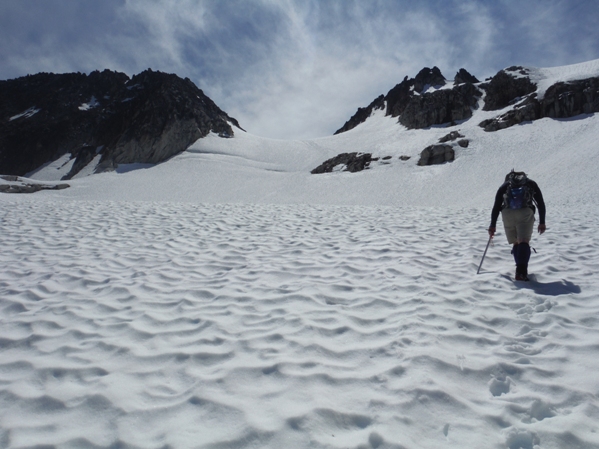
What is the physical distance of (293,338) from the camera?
3434 mm

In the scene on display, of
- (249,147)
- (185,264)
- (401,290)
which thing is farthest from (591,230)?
(249,147)

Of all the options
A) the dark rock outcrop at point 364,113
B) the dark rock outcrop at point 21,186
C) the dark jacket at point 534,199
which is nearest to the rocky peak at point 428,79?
the dark rock outcrop at point 364,113

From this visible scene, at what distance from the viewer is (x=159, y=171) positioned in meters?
47.1

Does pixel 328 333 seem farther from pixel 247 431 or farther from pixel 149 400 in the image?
pixel 149 400

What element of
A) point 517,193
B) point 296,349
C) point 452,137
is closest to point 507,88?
point 452,137

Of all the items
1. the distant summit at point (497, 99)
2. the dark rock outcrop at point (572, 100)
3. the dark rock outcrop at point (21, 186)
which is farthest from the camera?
the distant summit at point (497, 99)

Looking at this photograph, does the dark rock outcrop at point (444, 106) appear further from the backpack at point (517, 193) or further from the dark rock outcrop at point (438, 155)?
the backpack at point (517, 193)

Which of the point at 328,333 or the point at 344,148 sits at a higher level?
the point at 344,148

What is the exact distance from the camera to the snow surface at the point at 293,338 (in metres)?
2.30

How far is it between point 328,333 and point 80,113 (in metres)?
101

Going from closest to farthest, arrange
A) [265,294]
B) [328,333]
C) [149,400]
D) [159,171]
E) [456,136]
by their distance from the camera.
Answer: [149,400] < [328,333] < [265,294] < [456,136] < [159,171]

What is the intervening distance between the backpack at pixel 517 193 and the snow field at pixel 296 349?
1.14 m

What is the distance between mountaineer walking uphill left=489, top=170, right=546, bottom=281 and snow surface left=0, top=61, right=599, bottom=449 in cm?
39

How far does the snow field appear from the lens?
229 centimetres
